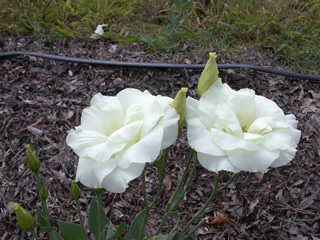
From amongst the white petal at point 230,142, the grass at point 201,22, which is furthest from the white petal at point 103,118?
the grass at point 201,22

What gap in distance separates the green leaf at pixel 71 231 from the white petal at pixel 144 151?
1.52 feet

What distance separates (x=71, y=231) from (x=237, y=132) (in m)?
0.60

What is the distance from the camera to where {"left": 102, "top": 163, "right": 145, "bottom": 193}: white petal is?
25.0 inches

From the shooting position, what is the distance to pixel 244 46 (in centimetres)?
243

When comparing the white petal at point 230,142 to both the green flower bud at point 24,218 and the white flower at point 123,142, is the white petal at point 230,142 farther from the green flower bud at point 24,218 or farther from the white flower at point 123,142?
the green flower bud at point 24,218

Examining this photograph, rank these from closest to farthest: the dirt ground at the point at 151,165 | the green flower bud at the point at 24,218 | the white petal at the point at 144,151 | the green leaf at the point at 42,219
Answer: the white petal at the point at 144,151 → the green flower bud at the point at 24,218 → the green leaf at the point at 42,219 → the dirt ground at the point at 151,165

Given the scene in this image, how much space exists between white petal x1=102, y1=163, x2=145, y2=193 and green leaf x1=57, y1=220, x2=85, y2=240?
0.43m

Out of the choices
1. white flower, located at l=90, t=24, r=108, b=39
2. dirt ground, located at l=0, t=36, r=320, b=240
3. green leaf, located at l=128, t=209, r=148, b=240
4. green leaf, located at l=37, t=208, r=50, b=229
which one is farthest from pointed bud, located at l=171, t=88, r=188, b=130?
white flower, located at l=90, t=24, r=108, b=39

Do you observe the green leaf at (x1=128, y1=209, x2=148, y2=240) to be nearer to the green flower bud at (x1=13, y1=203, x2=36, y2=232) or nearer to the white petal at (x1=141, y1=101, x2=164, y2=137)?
the green flower bud at (x1=13, y1=203, x2=36, y2=232)

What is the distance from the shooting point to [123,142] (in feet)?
2.12

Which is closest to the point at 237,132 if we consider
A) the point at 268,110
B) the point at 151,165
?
the point at 268,110

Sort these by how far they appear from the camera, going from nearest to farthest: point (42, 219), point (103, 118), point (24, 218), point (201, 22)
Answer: point (103, 118), point (24, 218), point (42, 219), point (201, 22)

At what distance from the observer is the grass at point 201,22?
2414 millimetres

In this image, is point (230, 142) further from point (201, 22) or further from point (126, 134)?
point (201, 22)
